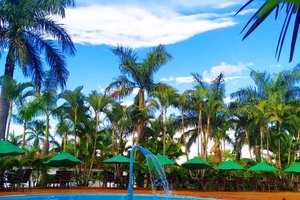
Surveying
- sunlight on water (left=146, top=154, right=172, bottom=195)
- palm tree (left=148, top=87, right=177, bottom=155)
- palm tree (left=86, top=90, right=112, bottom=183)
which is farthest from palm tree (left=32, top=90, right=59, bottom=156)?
sunlight on water (left=146, top=154, right=172, bottom=195)

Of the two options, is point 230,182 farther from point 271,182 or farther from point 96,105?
point 96,105

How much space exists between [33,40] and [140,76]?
7.89 m

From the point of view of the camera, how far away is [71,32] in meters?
21.8

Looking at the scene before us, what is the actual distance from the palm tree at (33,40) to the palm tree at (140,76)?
5.80 meters

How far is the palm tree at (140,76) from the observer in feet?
87.1

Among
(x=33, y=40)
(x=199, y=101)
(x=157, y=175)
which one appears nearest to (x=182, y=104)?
(x=199, y=101)

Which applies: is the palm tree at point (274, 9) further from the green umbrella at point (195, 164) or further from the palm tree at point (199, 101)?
the palm tree at point (199, 101)

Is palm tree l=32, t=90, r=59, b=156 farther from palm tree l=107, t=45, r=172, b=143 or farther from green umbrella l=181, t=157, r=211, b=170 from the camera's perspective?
green umbrella l=181, t=157, r=211, b=170

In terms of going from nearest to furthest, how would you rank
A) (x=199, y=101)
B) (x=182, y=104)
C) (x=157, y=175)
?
(x=157, y=175) → (x=199, y=101) → (x=182, y=104)

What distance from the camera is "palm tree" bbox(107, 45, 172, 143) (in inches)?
1045

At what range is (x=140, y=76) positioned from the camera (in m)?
26.5

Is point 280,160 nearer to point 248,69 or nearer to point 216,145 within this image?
point 216,145

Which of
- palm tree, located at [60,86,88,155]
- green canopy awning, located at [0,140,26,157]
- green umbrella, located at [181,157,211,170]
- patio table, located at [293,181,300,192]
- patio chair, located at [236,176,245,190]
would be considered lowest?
patio table, located at [293,181,300,192]

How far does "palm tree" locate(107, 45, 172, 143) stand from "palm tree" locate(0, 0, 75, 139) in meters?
5.80
